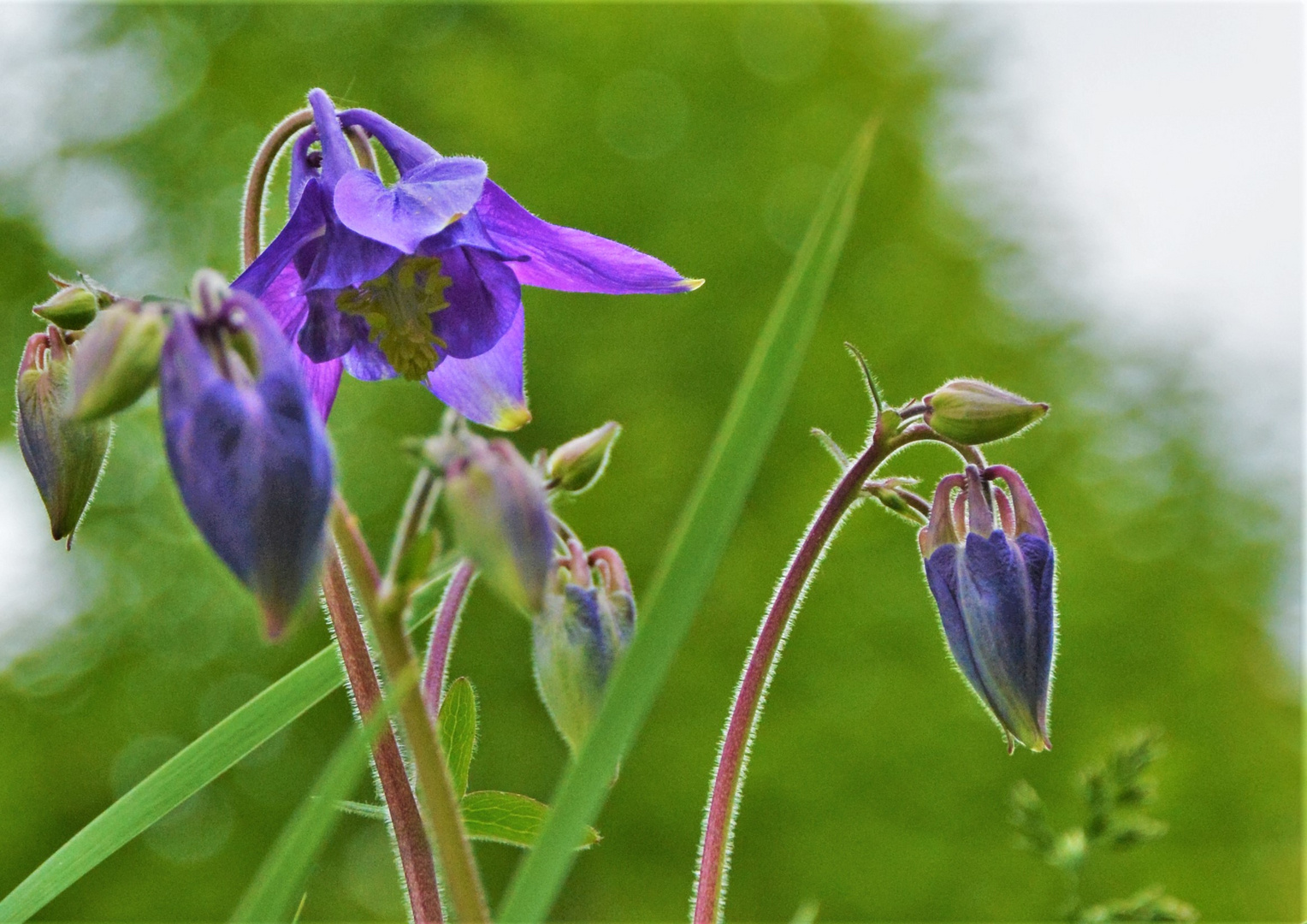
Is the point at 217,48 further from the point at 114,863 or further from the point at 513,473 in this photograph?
the point at 513,473

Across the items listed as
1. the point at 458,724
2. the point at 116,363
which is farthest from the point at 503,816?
the point at 116,363

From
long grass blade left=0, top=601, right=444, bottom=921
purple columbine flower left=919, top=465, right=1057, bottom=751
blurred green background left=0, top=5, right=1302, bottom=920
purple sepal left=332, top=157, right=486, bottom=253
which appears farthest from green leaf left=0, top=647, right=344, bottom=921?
blurred green background left=0, top=5, right=1302, bottom=920

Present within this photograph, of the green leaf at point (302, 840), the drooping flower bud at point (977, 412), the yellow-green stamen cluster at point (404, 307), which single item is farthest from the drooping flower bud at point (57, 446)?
the drooping flower bud at point (977, 412)

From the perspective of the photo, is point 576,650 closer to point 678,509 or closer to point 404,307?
point 404,307

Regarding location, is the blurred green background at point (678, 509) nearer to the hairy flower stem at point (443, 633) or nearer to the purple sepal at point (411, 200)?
the hairy flower stem at point (443, 633)

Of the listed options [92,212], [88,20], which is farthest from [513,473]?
[88,20]
